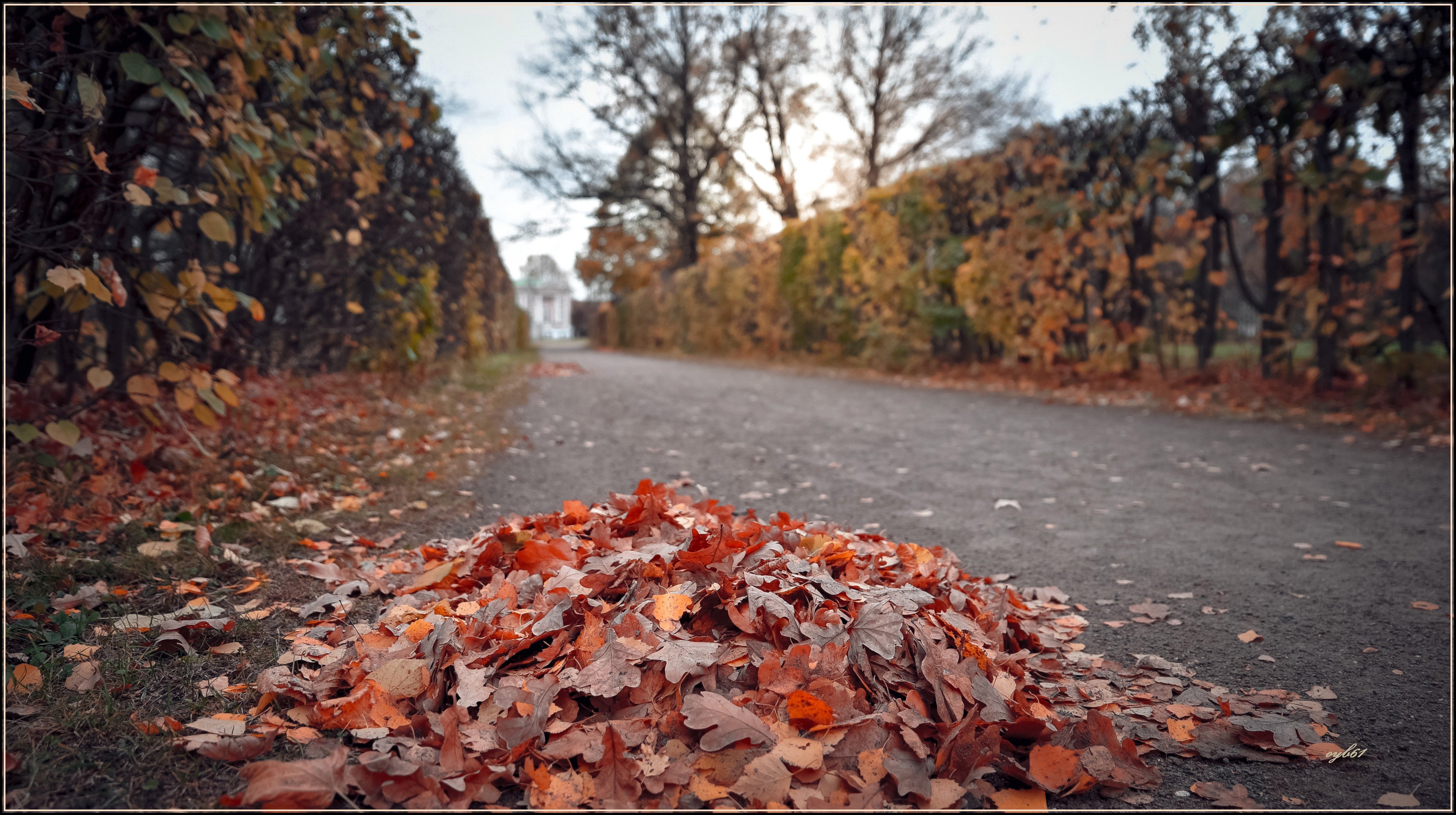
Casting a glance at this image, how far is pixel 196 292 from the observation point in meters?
2.60

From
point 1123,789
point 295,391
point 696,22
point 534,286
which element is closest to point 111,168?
point 295,391

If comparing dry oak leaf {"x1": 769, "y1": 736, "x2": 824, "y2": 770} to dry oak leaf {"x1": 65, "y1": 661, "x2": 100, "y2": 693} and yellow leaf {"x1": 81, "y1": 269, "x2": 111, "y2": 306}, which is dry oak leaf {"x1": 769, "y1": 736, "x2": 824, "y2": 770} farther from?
yellow leaf {"x1": 81, "y1": 269, "x2": 111, "y2": 306}

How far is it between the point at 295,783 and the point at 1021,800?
4.28 ft

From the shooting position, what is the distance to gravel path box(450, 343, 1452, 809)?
1738mm

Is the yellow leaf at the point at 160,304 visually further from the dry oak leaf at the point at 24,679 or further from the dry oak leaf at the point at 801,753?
the dry oak leaf at the point at 801,753

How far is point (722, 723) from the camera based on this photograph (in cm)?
142

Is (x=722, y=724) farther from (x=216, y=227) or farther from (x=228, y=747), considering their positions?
(x=216, y=227)

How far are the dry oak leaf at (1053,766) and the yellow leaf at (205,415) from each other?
272cm

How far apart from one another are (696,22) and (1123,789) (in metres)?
22.2

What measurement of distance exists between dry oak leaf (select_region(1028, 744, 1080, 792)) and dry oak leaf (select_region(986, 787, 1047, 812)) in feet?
0.08

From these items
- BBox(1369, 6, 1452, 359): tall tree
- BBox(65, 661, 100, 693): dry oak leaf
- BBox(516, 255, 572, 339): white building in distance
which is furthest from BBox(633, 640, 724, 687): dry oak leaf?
BBox(516, 255, 572, 339): white building in distance

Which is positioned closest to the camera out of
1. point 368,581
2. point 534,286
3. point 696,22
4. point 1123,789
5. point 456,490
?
point 1123,789

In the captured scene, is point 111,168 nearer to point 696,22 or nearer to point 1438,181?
point 1438,181

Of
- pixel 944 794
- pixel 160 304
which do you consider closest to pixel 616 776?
pixel 944 794
